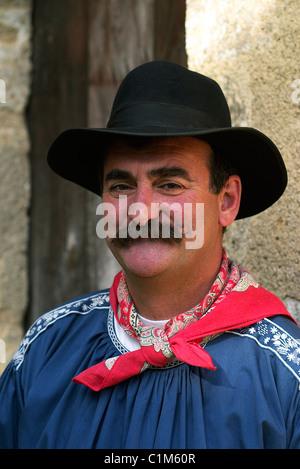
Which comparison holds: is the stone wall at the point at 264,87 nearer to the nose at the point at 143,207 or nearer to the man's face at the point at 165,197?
the man's face at the point at 165,197

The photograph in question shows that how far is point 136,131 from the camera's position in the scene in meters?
1.58

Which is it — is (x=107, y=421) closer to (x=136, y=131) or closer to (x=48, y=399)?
(x=48, y=399)

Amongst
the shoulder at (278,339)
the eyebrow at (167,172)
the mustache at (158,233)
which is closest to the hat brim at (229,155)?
A: the eyebrow at (167,172)

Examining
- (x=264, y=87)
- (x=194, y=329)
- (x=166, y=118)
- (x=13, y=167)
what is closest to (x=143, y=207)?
(x=166, y=118)

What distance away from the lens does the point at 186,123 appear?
1.60 meters

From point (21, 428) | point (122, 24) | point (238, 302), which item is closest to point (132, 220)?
point (238, 302)

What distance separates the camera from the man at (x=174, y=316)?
59.3 inches

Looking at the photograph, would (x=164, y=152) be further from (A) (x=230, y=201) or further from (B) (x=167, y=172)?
(A) (x=230, y=201)

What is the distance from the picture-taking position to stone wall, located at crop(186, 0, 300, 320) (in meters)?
1.85

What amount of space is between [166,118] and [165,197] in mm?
213

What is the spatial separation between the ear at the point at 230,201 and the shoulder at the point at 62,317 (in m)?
0.49

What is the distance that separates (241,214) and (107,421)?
0.77 meters

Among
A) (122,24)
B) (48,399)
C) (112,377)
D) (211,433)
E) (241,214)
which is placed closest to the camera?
(211,433)

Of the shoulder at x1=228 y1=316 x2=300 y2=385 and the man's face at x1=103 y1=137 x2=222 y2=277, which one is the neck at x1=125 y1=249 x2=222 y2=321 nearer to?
the man's face at x1=103 y1=137 x2=222 y2=277
